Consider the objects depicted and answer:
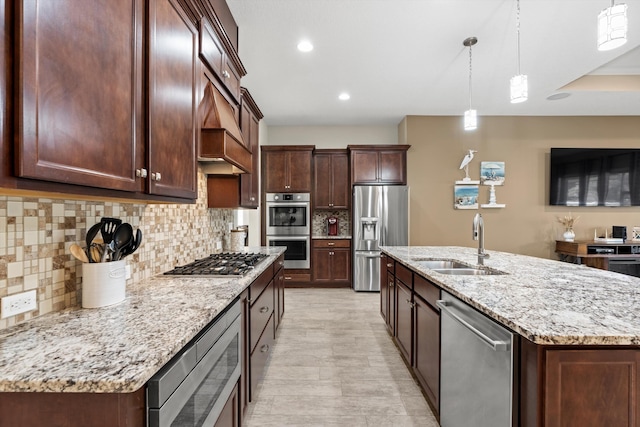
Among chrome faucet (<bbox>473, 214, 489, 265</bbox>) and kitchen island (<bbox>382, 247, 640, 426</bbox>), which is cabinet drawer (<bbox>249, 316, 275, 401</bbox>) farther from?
chrome faucet (<bbox>473, 214, 489, 265</bbox>)

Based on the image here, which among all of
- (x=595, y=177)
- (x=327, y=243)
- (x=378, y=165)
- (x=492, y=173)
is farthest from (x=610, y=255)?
(x=327, y=243)

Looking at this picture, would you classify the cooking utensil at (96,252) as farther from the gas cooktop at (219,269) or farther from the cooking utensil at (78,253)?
the gas cooktop at (219,269)

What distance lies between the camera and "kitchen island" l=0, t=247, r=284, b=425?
67 cm

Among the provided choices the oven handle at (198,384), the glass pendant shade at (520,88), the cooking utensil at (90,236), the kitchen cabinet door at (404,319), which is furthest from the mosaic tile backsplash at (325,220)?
the cooking utensil at (90,236)

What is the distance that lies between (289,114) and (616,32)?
4193 mm

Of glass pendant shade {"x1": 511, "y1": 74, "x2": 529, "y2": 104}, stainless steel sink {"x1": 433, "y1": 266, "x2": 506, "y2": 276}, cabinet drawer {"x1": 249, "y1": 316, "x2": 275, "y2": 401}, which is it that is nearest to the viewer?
cabinet drawer {"x1": 249, "y1": 316, "x2": 275, "y2": 401}

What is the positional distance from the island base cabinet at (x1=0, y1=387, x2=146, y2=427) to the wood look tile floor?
1.36 metres

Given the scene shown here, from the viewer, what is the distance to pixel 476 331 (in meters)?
1.23

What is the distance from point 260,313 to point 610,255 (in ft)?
17.8

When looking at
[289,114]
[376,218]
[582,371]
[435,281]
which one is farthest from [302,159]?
[582,371]

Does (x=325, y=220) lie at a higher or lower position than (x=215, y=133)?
lower

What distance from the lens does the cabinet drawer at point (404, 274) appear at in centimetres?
222

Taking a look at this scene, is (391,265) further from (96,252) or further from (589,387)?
(96,252)

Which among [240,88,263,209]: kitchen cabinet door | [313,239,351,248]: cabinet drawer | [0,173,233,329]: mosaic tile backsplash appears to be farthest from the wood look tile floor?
[313,239,351,248]: cabinet drawer
